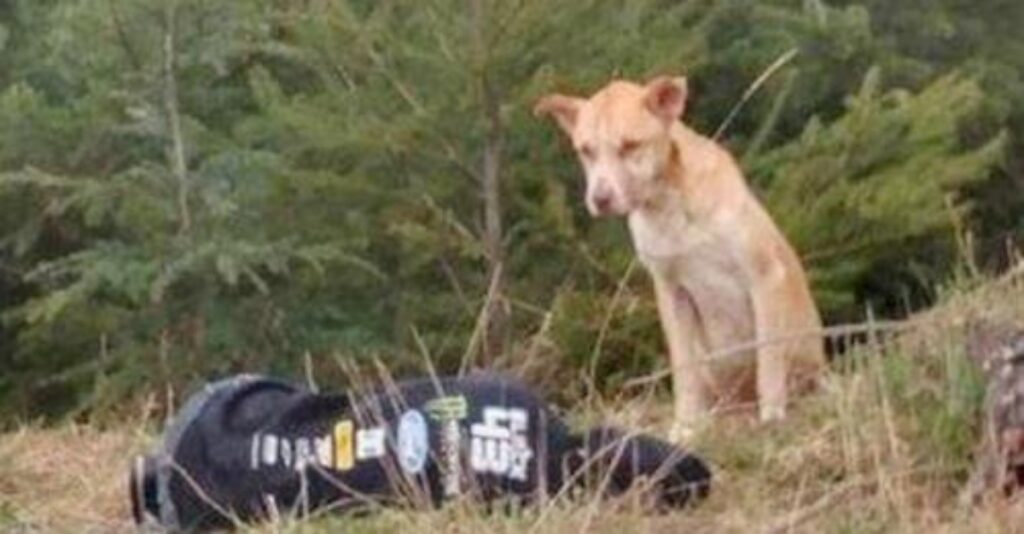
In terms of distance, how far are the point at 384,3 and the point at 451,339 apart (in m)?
1.14

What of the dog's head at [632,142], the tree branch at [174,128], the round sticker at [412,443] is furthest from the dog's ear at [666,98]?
the tree branch at [174,128]

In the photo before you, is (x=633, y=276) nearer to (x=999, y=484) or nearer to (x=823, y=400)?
(x=823, y=400)

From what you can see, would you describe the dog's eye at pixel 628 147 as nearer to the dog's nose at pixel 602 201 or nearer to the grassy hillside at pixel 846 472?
the dog's nose at pixel 602 201

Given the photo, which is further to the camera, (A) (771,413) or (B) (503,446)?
(A) (771,413)

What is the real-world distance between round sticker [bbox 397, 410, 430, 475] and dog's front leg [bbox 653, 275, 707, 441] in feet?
4.92

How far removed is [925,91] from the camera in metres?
10.2

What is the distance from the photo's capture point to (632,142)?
7.88 m

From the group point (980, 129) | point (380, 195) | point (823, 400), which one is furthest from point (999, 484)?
point (980, 129)

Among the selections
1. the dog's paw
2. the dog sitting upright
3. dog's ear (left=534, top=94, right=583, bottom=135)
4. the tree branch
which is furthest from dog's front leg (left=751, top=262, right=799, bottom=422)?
the tree branch

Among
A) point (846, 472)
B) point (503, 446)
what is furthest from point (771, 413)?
point (503, 446)

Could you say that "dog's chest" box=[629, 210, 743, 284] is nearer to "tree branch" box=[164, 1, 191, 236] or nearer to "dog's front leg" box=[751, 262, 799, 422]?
"dog's front leg" box=[751, 262, 799, 422]

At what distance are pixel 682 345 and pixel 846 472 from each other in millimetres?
1957

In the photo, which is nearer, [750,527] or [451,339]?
[750,527]

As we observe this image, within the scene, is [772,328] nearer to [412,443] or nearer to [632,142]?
[632,142]
